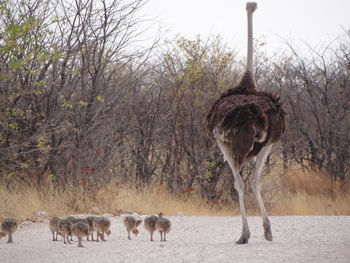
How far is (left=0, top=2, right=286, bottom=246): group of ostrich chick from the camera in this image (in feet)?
19.8

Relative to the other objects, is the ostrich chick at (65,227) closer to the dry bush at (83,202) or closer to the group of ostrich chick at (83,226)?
the group of ostrich chick at (83,226)

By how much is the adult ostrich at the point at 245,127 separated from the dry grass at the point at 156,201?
3429 millimetres

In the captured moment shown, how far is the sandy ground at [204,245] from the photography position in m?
5.27

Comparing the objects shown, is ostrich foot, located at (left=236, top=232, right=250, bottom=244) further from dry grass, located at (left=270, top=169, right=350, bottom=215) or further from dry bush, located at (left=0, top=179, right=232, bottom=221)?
dry grass, located at (left=270, top=169, right=350, bottom=215)

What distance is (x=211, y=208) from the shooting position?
35.7 ft

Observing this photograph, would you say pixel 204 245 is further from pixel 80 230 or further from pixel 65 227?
pixel 65 227

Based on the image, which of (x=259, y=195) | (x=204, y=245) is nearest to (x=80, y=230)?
(x=204, y=245)

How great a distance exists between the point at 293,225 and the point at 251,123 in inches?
102

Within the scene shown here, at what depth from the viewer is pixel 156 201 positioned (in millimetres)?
9969

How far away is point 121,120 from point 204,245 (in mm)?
5625

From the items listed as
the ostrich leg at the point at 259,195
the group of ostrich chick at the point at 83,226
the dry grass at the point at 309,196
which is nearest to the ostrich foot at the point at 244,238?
the ostrich leg at the point at 259,195

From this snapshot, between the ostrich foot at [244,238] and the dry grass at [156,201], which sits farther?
the dry grass at [156,201]

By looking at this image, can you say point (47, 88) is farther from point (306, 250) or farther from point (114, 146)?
point (306, 250)

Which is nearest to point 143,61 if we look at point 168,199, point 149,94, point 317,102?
point 149,94
